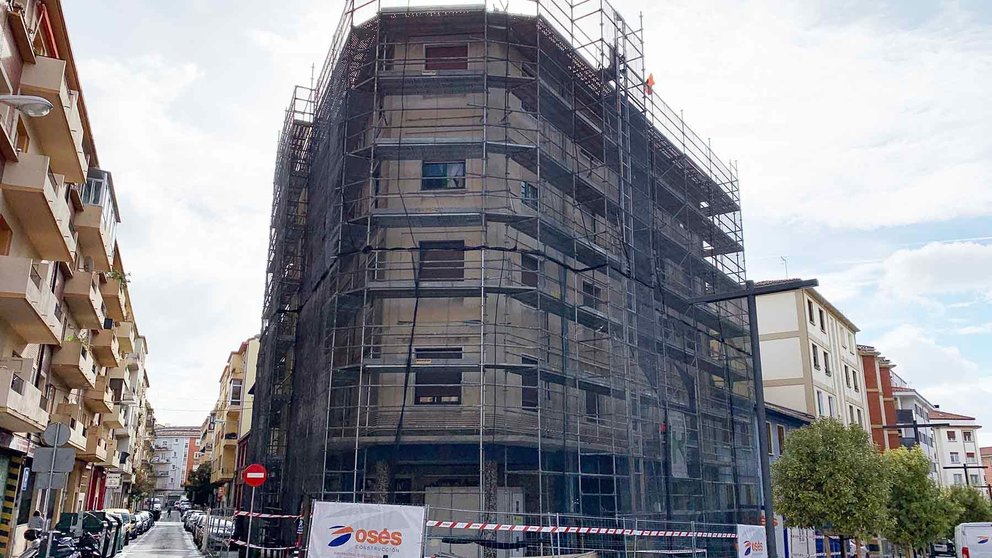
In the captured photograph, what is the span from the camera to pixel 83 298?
24312 millimetres

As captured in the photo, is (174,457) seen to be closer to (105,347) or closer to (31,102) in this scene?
(105,347)

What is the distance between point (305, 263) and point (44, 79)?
388 inches

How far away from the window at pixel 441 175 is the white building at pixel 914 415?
141 ft

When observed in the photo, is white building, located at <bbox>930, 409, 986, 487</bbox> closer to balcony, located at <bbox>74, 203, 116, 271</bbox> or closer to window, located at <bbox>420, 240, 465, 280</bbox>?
window, located at <bbox>420, 240, 465, 280</bbox>

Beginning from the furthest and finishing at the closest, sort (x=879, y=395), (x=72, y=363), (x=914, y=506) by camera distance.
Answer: (x=879, y=395)
(x=914, y=506)
(x=72, y=363)

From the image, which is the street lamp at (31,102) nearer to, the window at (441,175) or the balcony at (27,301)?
the balcony at (27,301)

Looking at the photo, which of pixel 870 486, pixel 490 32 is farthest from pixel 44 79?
pixel 870 486

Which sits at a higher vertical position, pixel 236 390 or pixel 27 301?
pixel 236 390

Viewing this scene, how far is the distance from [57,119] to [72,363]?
1169 cm

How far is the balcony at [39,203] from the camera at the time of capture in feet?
48.9

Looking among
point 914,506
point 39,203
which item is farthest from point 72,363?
point 914,506

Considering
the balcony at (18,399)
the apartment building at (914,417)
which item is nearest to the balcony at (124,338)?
the balcony at (18,399)

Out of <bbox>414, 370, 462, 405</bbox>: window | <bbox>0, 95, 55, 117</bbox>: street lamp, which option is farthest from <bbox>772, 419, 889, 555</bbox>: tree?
<bbox>0, 95, 55, 117</bbox>: street lamp

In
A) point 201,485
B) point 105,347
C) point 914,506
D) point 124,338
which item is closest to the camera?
point 914,506
